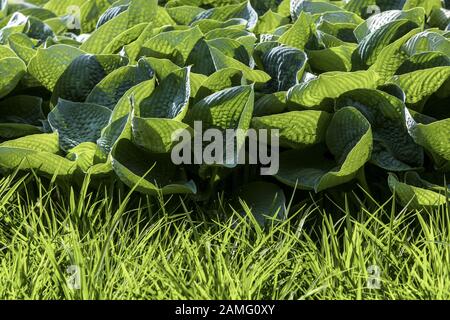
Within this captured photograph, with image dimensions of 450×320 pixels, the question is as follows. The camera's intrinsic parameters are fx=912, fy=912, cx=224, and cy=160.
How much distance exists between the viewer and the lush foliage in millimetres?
2527

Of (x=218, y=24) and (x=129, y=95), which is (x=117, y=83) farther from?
(x=218, y=24)

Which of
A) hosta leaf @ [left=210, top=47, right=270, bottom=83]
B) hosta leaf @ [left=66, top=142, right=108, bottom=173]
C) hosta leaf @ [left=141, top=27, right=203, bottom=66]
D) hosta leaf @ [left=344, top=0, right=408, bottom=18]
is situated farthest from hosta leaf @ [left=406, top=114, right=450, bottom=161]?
hosta leaf @ [left=344, top=0, right=408, bottom=18]

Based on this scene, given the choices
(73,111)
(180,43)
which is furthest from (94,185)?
(180,43)

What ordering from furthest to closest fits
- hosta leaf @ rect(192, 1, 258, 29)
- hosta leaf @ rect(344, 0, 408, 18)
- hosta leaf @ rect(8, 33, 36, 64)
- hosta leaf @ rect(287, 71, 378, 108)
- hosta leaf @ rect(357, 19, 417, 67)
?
hosta leaf @ rect(344, 0, 408, 18), hosta leaf @ rect(192, 1, 258, 29), hosta leaf @ rect(8, 33, 36, 64), hosta leaf @ rect(357, 19, 417, 67), hosta leaf @ rect(287, 71, 378, 108)

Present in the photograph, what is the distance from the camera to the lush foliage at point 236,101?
2.53 metres

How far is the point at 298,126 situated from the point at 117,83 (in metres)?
0.60

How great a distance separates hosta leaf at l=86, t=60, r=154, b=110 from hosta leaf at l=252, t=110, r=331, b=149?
0.41 meters

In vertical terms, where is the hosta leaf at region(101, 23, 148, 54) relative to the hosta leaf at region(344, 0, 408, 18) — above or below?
above

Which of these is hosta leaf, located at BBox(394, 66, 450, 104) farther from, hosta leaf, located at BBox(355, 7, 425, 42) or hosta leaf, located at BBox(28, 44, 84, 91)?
hosta leaf, located at BBox(28, 44, 84, 91)

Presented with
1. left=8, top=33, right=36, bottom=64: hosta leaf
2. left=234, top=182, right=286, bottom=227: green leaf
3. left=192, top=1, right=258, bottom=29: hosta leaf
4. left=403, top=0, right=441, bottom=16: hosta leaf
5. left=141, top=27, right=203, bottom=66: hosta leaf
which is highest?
left=141, top=27, right=203, bottom=66: hosta leaf

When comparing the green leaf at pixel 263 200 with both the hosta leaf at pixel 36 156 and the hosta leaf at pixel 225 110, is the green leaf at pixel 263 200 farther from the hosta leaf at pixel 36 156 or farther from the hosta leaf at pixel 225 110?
the hosta leaf at pixel 36 156

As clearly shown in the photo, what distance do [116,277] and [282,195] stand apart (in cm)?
62

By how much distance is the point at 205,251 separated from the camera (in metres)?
2.35

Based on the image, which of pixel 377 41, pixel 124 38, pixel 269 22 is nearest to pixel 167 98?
pixel 124 38
